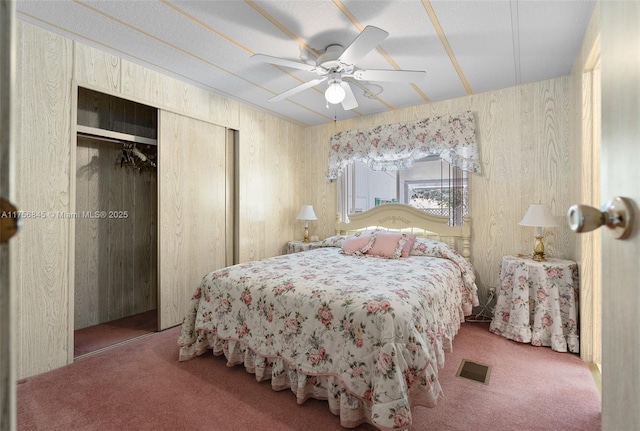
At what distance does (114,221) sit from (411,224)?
327 cm

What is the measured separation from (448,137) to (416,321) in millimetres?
2460

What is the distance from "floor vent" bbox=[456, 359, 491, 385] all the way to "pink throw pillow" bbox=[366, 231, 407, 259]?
1133 millimetres

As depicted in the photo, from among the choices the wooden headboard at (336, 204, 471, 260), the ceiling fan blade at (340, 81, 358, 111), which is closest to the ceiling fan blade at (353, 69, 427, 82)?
the ceiling fan blade at (340, 81, 358, 111)

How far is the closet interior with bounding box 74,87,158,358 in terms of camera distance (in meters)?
3.09

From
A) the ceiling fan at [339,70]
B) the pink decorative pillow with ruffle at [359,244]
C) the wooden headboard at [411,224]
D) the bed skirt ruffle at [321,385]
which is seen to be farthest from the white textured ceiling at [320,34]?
the bed skirt ruffle at [321,385]

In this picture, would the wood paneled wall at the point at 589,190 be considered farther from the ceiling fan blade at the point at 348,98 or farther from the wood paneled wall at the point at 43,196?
the wood paneled wall at the point at 43,196

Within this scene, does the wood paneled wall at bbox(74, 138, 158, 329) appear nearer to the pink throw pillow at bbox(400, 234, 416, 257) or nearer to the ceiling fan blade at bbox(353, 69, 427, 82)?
the ceiling fan blade at bbox(353, 69, 427, 82)

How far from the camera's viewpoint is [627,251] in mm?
493

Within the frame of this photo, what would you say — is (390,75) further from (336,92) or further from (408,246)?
(408,246)

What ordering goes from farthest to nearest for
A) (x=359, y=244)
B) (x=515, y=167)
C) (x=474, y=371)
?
(x=359, y=244)
(x=515, y=167)
(x=474, y=371)

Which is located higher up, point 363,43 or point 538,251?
point 363,43

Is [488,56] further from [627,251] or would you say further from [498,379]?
[627,251]

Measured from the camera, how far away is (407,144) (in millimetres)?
3777

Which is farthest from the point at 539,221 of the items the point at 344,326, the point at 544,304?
the point at 344,326
